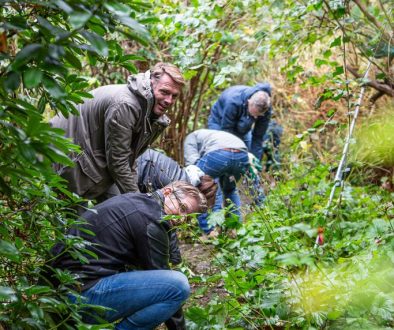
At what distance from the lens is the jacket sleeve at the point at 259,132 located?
7598 mm

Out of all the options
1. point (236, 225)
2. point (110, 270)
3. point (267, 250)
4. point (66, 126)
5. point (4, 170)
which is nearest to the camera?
point (4, 170)

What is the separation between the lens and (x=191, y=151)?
6547 millimetres

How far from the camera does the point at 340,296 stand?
3221 mm

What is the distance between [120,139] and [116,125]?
10 centimetres

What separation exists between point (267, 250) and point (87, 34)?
2.64m

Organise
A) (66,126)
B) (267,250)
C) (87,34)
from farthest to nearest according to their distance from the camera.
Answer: (66,126) → (267,250) → (87,34)

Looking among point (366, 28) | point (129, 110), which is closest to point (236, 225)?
point (129, 110)

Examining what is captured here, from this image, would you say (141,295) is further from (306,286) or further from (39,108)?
(39,108)

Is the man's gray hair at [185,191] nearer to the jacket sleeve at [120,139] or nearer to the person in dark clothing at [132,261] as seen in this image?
the person in dark clothing at [132,261]

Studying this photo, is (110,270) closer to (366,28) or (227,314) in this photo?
(227,314)

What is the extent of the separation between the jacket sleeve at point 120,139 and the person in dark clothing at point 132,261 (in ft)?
2.71

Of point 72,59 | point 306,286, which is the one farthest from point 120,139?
point 72,59

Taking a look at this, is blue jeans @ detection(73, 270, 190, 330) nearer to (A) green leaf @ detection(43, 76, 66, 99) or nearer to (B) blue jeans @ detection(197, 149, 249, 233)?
(A) green leaf @ detection(43, 76, 66, 99)

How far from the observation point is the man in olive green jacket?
4367 millimetres
